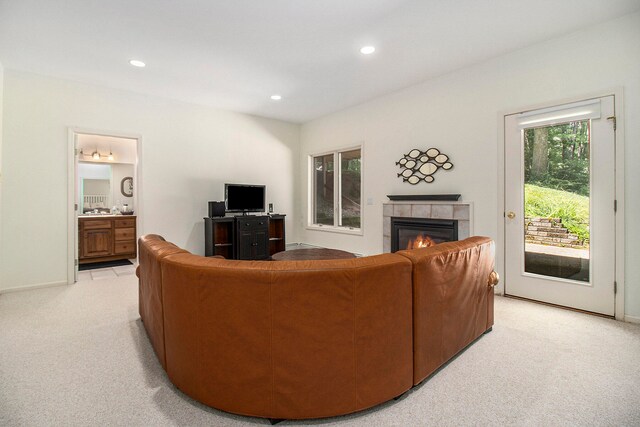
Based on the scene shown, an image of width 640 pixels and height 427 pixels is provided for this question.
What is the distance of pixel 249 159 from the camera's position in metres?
5.81

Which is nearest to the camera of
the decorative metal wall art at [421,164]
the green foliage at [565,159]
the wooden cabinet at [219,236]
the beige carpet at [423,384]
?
the beige carpet at [423,384]

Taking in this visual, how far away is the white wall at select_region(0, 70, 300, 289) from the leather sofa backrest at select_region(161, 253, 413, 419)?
3713 mm

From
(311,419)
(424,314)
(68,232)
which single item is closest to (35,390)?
(311,419)

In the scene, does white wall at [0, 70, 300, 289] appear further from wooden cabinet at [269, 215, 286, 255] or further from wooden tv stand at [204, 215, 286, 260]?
wooden cabinet at [269, 215, 286, 255]

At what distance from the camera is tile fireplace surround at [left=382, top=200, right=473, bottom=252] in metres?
3.74

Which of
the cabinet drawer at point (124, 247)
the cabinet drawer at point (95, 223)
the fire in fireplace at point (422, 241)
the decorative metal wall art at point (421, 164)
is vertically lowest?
the cabinet drawer at point (124, 247)

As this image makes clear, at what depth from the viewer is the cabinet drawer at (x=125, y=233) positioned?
5.70 m

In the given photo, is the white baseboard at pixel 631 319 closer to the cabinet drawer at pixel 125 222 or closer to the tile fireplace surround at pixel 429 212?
the tile fireplace surround at pixel 429 212

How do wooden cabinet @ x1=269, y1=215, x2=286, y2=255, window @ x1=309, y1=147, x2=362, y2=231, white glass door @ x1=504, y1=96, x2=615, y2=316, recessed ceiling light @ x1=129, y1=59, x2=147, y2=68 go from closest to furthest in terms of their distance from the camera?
white glass door @ x1=504, y1=96, x2=615, y2=316, recessed ceiling light @ x1=129, y1=59, x2=147, y2=68, window @ x1=309, y1=147, x2=362, y2=231, wooden cabinet @ x1=269, y1=215, x2=286, y2=255

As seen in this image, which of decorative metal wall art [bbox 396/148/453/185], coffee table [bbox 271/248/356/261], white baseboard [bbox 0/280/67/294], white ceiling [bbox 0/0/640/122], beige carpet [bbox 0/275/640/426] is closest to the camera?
beige carpet [bbox 0/275/640/426]

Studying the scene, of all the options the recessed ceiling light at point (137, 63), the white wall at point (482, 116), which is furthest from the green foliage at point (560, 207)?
the recessed ceiling light at point (137, 63)

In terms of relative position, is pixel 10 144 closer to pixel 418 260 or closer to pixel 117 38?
pixel 117 38

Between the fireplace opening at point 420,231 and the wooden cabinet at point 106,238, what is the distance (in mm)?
4923

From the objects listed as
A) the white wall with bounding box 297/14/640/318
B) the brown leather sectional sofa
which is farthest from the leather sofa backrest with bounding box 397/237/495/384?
the white wall with bounding box 297/14/640/318
